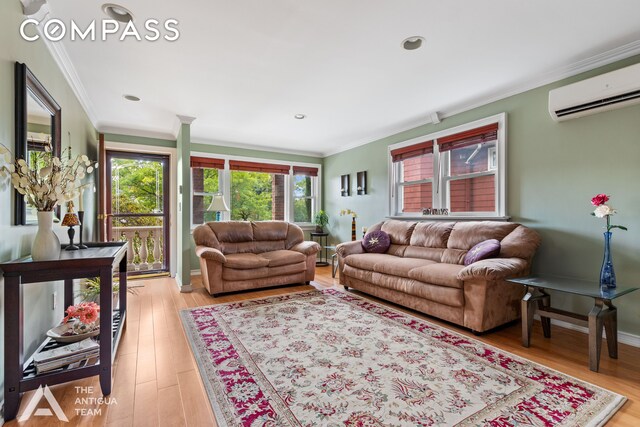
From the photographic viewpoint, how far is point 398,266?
3.38 m

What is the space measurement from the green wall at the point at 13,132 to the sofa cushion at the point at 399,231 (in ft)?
12.5

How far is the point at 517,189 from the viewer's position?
3.33 metres

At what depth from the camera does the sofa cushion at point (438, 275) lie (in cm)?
280

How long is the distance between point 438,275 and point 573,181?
158cm

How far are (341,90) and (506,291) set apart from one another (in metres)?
2.68

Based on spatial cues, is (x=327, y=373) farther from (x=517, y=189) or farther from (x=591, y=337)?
(x=517, y=189)

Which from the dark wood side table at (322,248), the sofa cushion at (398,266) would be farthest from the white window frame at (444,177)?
the dark wood side table at (322,248)

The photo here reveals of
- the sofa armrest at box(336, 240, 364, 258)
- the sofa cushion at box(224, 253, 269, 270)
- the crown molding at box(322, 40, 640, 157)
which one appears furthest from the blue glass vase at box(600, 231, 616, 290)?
the sofa cushion at box(224, 253, 269, 270)

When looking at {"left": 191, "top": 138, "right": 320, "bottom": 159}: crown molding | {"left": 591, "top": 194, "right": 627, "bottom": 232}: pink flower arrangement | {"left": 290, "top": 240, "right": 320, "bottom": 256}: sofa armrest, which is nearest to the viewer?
{"left": 591, "top": 194, "right": 627, "bottom": 232}: pink flower arrangement

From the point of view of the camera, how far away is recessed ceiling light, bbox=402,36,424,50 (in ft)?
7.72

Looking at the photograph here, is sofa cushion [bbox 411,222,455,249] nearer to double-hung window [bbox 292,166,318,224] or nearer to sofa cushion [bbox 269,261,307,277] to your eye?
sofa cushion [bbox 269,261,307,277]

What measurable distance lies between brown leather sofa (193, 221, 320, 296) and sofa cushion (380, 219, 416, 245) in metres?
1.16

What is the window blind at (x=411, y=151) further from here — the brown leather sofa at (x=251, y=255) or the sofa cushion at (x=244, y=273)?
the sofa cushion at (x=244, y=273)

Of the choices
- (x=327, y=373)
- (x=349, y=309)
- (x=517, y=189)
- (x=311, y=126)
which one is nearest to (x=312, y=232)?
(x=311, y=126)
